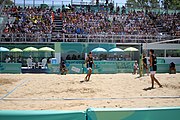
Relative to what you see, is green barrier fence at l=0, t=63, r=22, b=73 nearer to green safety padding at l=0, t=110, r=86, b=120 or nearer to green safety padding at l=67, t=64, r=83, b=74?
green safety padding at l=67, t=64, r=83, b=74

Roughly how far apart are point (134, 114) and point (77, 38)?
2773cm

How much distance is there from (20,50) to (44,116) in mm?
26613

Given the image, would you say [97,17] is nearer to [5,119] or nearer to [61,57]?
[61,57]

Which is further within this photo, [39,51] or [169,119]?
[39,51]

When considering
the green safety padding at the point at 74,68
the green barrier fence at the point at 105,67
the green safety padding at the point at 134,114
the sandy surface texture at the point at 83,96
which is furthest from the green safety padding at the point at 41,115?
the green safety padding at the point at 74,68

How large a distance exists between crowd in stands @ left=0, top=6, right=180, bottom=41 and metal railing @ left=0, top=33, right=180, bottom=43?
11 centimetres

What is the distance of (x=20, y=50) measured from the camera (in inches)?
1171

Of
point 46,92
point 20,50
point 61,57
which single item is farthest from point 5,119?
point 61,57

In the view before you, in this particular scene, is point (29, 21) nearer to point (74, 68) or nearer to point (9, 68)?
point (9, 68)

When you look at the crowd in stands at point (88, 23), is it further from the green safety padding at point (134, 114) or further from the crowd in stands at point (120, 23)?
the green safety padding at point (134, 114)

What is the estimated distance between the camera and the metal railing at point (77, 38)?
100 feet

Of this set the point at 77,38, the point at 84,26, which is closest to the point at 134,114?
the point at 77,38

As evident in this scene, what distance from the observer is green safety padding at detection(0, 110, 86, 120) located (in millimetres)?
3947

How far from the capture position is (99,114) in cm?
407
